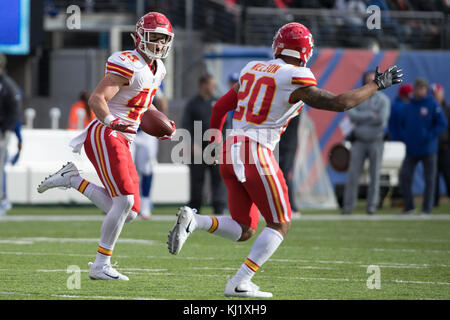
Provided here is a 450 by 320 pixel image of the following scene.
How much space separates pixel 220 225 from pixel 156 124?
3.72 ft

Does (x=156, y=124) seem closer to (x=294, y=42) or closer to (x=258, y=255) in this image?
(x=294, y=42)

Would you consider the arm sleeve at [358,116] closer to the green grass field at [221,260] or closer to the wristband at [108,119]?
the green grass field at [221,260]

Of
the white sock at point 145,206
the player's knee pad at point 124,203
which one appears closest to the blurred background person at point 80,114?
the white sock at point 145,206

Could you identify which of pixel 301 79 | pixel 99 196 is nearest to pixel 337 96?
pixel 301 79

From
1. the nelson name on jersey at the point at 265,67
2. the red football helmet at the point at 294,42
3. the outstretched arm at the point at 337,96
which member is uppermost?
the red football helmet at the point at 294,42

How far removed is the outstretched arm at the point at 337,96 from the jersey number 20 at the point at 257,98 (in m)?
0.14

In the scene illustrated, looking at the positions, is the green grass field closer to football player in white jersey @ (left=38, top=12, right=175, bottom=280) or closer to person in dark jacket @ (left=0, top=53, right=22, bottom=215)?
football player in white jersey @ (left=38, top=12, right=175, bottom=280)

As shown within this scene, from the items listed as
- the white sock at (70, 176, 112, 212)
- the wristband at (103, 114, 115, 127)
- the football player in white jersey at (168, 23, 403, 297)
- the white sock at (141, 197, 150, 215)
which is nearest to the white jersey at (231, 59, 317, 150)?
the football player in white jersey at (168, 23, 403, 297)

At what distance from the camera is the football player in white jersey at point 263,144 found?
18.6 feet

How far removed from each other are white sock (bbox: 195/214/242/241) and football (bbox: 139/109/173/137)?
1.03m

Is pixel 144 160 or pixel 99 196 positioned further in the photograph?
pixel 144 160

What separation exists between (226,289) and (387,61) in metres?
12.0

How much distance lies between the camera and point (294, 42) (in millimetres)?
5895
